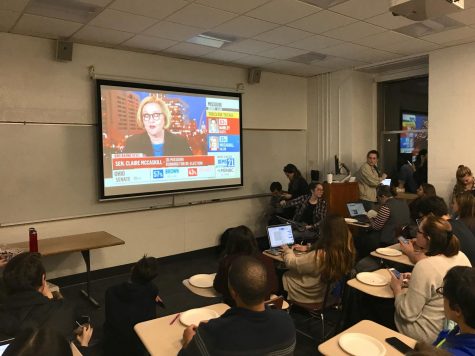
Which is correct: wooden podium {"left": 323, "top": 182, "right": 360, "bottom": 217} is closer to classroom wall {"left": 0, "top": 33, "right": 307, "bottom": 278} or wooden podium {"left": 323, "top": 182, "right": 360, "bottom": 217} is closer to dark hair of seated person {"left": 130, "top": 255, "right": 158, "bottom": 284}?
classroom wall {"left": 0, "top": 33, "right": 307, "bottom": 278}

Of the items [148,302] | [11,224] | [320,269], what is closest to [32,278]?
[148,302]

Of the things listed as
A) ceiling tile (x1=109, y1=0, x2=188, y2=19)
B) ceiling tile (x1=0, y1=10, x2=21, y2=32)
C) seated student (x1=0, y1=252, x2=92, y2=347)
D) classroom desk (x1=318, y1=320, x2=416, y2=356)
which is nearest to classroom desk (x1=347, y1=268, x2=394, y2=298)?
classroom desk (x1=318, y1=320, x2=416, y2=356)

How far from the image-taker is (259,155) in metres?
6.28

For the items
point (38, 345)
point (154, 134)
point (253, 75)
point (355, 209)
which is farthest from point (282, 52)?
point (38, 345)

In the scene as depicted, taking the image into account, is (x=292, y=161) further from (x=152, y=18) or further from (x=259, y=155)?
(x=152, y=18)

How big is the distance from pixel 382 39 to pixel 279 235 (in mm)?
2821

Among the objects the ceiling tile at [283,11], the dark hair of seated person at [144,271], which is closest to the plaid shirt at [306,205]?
the ceiling tile at [283,11]

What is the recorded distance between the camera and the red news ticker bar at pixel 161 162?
4.75 m

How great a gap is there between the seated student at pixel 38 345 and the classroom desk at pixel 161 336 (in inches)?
33.7

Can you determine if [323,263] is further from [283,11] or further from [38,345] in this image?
[283,11]

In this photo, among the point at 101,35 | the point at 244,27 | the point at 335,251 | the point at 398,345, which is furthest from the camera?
the point at 101,35

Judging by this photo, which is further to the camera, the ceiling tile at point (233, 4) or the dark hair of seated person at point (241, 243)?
the ceiling tile at point (233, 4)

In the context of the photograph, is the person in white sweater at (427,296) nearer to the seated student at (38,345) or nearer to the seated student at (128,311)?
the seated student at (128,311)

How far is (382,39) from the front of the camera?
15.3 feet
